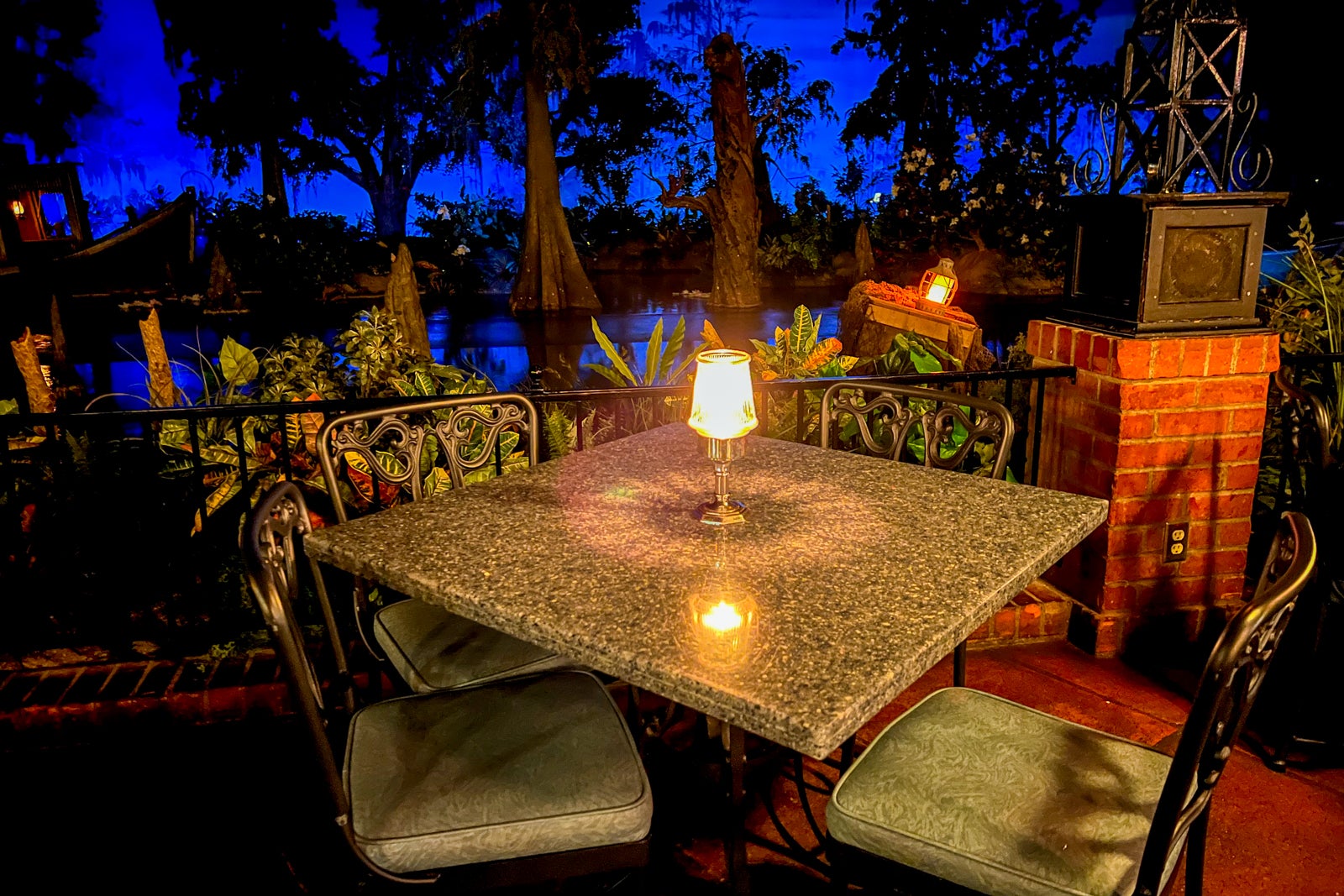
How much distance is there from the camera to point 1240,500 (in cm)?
278

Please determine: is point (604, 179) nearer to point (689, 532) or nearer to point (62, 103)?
point (62, 103)

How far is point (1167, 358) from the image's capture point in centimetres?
257

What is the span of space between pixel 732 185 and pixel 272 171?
16.6m

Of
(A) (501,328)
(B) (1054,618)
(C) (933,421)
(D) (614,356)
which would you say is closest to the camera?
(C) (933,421)

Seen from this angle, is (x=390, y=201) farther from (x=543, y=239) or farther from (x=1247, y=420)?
(x=1247, y=420)

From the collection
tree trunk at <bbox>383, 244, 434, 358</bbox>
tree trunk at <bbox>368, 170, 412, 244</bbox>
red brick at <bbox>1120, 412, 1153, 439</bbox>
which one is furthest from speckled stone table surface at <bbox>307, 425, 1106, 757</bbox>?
tree trunk at <bbox>368, 170, 412, 244</bbox>

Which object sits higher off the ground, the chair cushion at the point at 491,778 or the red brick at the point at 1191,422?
the red brick at the point at 1191,422

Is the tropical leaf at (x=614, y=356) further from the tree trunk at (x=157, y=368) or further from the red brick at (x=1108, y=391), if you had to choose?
the red brick at (x=1108, y=391)

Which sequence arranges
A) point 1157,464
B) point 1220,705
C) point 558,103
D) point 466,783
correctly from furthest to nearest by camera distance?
1. point 558,103
2. point 1157,464
3. point 466,783
4. point 1220,705

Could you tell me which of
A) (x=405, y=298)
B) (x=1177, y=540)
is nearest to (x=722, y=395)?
(x=1177, y=540)

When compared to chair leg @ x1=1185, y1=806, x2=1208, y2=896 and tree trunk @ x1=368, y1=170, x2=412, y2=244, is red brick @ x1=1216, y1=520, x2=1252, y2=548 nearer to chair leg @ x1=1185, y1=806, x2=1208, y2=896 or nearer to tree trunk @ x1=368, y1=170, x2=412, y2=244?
chair leg @ x1=1185, y1=806, x2=1208, y2=896

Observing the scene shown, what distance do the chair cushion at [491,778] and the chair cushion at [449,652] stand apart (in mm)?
179

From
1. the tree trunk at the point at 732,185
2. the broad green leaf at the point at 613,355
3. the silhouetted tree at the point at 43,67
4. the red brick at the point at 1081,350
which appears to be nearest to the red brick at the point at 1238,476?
the red brick at the point at 1081,350

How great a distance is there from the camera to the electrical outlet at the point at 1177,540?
9.04ft
